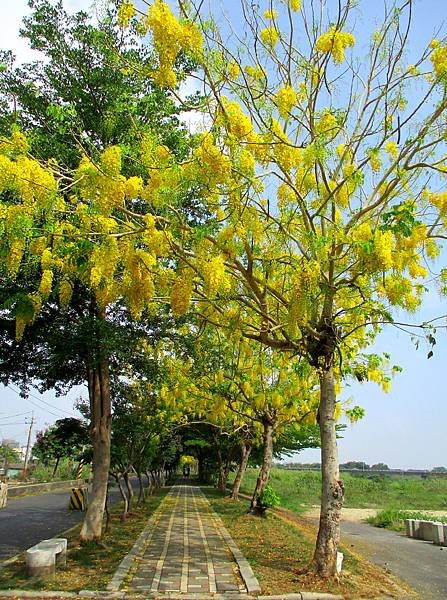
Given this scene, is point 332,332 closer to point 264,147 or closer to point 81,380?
point 264,147

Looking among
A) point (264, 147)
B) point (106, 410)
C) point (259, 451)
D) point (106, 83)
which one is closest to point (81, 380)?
point (106, 410)

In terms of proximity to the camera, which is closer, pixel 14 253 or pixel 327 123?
pixel 14 253

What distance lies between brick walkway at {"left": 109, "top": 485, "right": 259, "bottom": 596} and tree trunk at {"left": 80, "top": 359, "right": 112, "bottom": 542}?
0.81 metres

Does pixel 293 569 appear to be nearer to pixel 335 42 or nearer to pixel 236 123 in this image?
pixel 236 123

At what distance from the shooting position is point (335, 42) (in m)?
6.53

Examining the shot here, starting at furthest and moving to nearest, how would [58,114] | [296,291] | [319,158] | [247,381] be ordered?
[247,381] < [319,158] < [296,291] < [58,114]

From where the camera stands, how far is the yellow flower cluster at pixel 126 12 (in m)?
5.76

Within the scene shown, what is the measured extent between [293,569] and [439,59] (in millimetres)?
6146

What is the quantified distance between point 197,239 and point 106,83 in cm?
383

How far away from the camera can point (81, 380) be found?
1077 centimetres

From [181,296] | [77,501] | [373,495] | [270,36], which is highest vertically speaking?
[270,36]

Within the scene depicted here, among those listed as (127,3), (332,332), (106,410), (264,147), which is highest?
(127,3)

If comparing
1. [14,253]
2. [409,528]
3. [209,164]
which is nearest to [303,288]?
[209,164]

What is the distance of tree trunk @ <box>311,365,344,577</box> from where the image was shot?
6.25m
